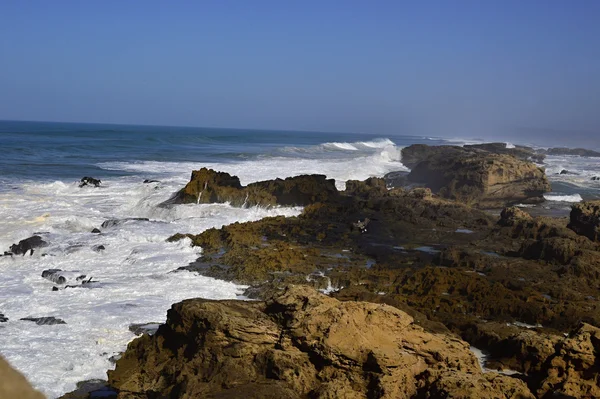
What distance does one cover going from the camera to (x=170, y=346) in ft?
22.5

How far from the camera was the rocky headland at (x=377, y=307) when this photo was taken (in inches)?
227

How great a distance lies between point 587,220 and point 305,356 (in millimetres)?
12928

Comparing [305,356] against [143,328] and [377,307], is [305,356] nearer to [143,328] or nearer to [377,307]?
[377,307]

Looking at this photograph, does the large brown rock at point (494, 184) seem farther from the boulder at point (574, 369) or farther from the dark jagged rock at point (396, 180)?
the boulder at point (574, 369)

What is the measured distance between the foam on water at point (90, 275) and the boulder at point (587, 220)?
8.18 meters

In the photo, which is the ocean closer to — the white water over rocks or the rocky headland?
the white water over rocks

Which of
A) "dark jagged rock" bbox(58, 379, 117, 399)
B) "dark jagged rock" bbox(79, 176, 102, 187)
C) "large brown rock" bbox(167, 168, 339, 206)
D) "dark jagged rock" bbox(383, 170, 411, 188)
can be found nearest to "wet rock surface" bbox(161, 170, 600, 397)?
"large brown rock" bbox(167, 168, 339, 206)

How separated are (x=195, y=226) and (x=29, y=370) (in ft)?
32.2

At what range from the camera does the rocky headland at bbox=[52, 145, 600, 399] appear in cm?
577

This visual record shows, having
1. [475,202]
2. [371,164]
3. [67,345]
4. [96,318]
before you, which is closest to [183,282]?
[96,318]

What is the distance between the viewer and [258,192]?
811 inches

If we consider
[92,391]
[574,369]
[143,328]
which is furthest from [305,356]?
[143,328]

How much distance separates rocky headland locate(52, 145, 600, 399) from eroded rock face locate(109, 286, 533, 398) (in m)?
0.01

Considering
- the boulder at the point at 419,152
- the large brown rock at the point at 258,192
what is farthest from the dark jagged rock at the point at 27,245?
the boulder at the point at 419,152
